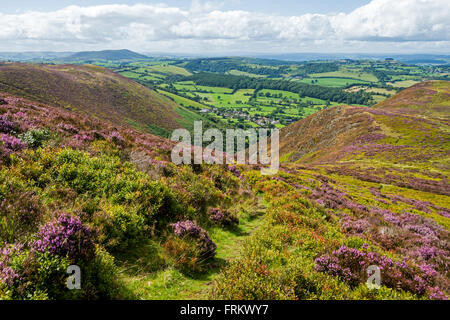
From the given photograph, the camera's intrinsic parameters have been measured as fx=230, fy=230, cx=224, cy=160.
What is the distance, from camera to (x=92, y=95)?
400ft

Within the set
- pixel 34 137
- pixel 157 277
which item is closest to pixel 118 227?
pixel 157 277

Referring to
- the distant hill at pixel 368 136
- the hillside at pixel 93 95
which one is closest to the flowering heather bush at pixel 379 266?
the distant hill at pixel 368 136

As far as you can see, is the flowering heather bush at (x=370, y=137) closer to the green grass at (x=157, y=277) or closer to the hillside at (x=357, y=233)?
the hillside at (x=357, y=233)

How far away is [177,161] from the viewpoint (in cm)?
1733

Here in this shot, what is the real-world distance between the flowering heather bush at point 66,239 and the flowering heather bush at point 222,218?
6.45 m

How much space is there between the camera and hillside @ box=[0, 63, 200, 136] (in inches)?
3693

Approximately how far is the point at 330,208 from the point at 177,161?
524 inches

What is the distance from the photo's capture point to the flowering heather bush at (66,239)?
15.3 feet

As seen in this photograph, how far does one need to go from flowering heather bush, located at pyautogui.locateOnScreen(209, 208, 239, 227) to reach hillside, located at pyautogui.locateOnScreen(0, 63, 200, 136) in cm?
8657

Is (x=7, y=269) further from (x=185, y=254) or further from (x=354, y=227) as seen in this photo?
(x=354, y=227)

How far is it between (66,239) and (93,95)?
14042 cm
